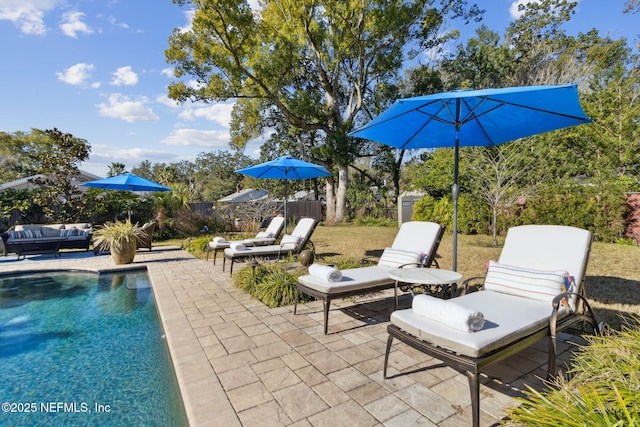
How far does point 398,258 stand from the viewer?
4.55 metres

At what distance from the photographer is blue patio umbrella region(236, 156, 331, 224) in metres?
8.17

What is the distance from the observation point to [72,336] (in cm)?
417

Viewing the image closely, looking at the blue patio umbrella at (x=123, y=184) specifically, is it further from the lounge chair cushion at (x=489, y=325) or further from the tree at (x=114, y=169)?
the lounge chair cushion at (x=489, y=325)

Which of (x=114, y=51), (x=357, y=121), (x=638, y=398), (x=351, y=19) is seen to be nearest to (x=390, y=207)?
(x=357, y=121)

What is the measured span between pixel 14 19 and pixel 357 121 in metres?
18.1

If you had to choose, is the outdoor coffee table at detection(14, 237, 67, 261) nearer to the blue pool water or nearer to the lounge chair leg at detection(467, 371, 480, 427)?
the blue pool water

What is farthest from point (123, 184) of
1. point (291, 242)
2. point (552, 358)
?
point (552, 358)

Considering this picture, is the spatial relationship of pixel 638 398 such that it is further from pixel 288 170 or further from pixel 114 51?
pixel 114 51

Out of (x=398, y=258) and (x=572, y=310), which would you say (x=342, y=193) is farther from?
(x=572, y=310)

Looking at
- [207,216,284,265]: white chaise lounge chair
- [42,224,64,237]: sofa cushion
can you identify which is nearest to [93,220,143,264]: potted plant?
[207,216,284,265]: white chaise lounge chair

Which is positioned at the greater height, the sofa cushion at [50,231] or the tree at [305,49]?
the tree at [305,49]

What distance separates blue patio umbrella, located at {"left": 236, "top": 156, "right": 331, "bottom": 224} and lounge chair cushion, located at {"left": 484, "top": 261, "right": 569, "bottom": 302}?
5.57m

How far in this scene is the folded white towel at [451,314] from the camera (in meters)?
A: 2.21

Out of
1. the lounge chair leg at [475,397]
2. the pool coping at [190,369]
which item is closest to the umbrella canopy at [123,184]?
the pool coping at [190,369]
